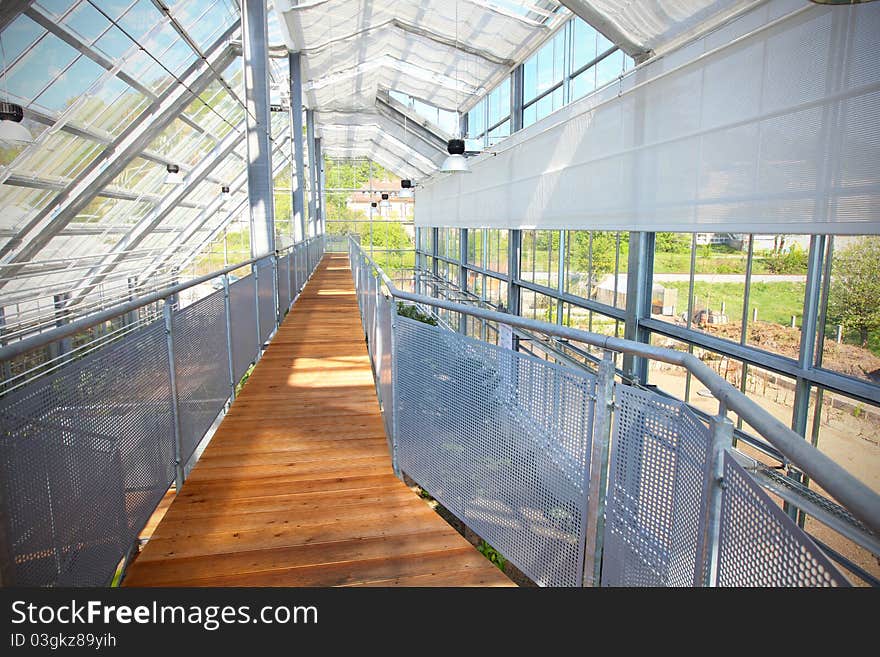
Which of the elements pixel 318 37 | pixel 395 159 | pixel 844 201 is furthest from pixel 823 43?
pixel 395 159

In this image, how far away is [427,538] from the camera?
10.0 ft

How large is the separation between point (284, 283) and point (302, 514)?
24.0 feet

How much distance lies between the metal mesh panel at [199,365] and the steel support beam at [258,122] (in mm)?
5000

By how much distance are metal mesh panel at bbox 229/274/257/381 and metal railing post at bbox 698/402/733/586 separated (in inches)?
173

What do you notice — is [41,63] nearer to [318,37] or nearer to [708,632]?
[318,37]

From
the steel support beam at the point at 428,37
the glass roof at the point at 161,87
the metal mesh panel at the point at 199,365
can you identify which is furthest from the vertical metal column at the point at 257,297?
the steel support beam at the point at 428,37

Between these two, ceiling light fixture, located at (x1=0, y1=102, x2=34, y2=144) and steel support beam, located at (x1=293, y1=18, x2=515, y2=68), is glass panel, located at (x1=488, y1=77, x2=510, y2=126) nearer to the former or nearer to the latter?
steel support beam, located at (x1=293, y1=18, x2=515, y2=68)

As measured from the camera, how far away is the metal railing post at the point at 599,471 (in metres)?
2.09

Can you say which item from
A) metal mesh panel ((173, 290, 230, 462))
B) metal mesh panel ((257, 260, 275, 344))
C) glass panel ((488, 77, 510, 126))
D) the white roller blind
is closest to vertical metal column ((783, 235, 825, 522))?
the white roller blind

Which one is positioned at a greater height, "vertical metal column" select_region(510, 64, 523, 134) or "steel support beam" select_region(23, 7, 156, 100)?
"vertical metal column" select_region(510, 64, 523, 134)

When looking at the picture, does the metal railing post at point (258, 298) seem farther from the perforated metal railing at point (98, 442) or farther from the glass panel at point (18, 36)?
the glass panel at point (18, 36)

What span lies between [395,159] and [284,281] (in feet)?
81.7

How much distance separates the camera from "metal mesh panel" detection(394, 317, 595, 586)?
232 centimetres

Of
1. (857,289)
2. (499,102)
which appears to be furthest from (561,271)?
(499,102)
